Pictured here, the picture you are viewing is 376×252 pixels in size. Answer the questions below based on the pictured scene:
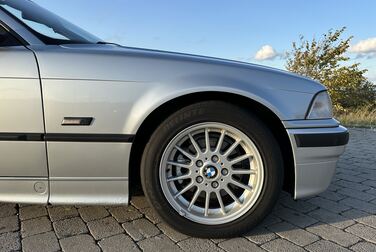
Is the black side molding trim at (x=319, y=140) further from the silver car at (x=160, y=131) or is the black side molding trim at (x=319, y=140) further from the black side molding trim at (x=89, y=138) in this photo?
the black side molding trim at (x=89, y=138)

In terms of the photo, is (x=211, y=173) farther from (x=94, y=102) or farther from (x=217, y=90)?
(x=94, y=102)

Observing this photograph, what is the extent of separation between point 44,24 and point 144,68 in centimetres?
89

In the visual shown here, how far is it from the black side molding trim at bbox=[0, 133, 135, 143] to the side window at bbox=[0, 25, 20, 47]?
21.4 inches

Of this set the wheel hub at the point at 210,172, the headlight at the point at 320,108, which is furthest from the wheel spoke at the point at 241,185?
the headlight at the point at 320,108

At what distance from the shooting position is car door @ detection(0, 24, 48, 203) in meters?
2.13

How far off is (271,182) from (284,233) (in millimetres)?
378

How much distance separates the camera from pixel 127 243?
2.23 metres

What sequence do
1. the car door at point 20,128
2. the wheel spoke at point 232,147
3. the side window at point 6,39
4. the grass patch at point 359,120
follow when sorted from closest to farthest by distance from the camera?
the car door at point 20,128 → the side window at point 6,39 → the wheel spoke at point 232,147 → the grass patch at point 359,120

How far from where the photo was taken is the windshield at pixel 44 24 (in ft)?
A: 7.78

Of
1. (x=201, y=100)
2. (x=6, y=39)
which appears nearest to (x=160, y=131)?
(x=201, y=100)

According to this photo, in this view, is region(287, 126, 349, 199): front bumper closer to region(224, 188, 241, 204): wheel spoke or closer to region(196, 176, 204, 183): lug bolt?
region(224, 188, 241, 204): wheel spoke

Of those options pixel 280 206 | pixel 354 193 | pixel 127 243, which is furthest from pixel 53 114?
pixel 354 193

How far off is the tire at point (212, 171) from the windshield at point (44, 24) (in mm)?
937

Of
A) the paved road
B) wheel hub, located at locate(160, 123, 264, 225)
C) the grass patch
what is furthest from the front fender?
the grass patch
